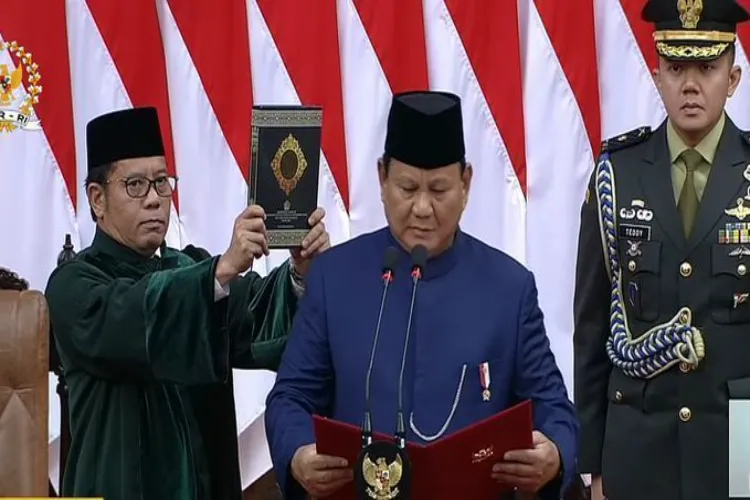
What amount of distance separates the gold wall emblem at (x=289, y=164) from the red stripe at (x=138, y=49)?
1471 millimetres

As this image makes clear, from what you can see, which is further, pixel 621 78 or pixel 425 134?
pixel 621 78

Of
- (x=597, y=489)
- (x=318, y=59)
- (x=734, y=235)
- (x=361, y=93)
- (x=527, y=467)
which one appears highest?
(x=318, y=59)

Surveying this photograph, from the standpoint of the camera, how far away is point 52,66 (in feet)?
14.7

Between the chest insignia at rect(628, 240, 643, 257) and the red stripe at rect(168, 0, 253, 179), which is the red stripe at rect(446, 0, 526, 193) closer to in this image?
the red stripe at rect(168, 0, 253, 179)

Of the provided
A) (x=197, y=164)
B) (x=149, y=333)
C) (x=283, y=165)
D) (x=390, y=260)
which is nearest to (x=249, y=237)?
(x=283, y=165)

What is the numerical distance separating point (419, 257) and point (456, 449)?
341mm

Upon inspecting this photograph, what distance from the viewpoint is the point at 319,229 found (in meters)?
3.21

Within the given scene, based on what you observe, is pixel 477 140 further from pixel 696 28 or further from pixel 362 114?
pixel 696 28

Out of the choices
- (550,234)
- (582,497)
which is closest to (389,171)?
(550,234)

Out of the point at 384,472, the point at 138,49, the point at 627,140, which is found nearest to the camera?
the point at 384,472

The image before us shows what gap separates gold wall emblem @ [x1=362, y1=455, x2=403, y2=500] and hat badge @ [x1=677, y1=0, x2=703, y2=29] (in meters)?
1.33

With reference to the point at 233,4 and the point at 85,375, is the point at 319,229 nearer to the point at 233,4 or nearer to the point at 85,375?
the point at 85,375

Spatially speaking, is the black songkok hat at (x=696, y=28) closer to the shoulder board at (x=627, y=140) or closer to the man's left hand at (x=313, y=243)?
the shoulder board at (x=627, y=140)

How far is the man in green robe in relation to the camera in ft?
10.6
